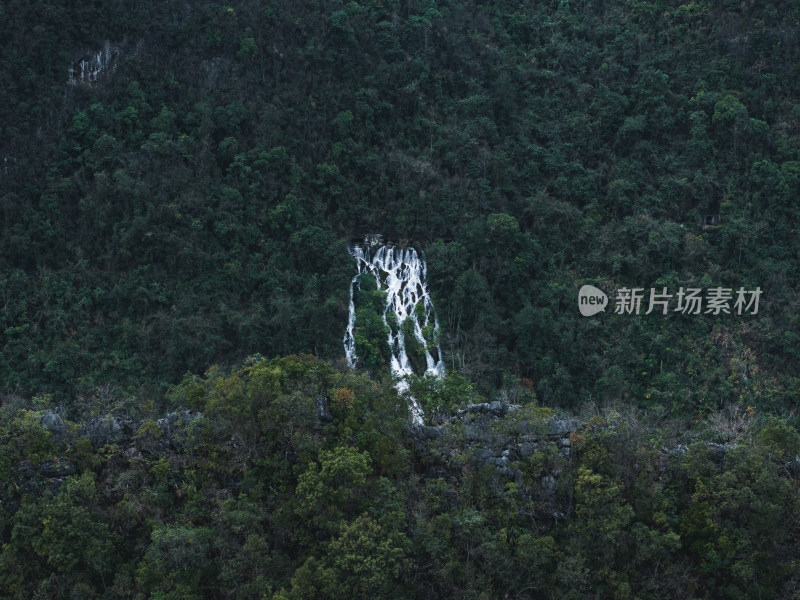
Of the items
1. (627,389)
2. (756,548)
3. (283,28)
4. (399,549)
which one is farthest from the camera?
(283,28)

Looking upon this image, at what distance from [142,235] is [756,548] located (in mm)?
29291

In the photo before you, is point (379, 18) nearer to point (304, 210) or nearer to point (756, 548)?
point (304, 210)

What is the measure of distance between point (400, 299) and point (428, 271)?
6.97ft

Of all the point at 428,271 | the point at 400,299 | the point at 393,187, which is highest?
the point at 393,187

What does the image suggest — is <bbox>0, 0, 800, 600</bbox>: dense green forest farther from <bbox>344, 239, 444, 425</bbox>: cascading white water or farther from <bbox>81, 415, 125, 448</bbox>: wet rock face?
<bbox>344, 239, 444, 425</bbox>: cascading white water

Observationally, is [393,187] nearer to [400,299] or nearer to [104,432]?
[400,299]

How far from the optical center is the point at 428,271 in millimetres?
40375

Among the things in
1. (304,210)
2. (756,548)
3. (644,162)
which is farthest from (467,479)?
(644,162)

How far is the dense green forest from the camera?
21.7 m

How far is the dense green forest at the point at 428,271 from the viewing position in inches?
856

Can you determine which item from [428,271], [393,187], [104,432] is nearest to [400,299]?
[428,271]

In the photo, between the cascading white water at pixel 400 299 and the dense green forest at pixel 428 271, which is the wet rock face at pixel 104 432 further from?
the cascading white water at pixel 400 299

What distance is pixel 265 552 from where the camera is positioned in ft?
68.5

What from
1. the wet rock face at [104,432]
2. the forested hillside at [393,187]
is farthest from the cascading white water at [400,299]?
the wet rock face at [104,432]
